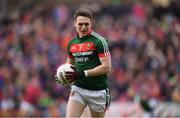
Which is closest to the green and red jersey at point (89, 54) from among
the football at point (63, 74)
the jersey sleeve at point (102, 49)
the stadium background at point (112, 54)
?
the jersey sleeve at point (102, 49)

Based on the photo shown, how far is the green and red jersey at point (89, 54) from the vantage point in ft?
35.6

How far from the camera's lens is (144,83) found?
65.1ft

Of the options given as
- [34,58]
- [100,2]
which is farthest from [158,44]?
[100,2]

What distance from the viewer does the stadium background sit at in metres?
19.4

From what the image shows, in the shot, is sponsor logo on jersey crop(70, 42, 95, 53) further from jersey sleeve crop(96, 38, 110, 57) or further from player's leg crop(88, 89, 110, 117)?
player's leg crop(88, 89, 110, 117)

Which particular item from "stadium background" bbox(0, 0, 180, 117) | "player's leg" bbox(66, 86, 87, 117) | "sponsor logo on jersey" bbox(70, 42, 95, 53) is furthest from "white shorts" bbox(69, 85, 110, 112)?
"stadium background" bbox(0, 0, 180, 117)

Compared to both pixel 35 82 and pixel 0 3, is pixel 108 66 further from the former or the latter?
pixel 0 3

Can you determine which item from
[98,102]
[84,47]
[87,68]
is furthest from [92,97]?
[84,47]

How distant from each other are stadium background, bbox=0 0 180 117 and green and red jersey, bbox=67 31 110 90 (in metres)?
5.01

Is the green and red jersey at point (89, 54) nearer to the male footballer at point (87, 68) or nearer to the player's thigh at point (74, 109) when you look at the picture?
the male footballer at point (87, 68)

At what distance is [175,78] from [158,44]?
2.42m

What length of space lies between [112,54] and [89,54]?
11.2 metres

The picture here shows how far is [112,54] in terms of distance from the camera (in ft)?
72.4

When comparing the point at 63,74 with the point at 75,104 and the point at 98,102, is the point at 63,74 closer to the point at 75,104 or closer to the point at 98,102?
the point at 75,104
